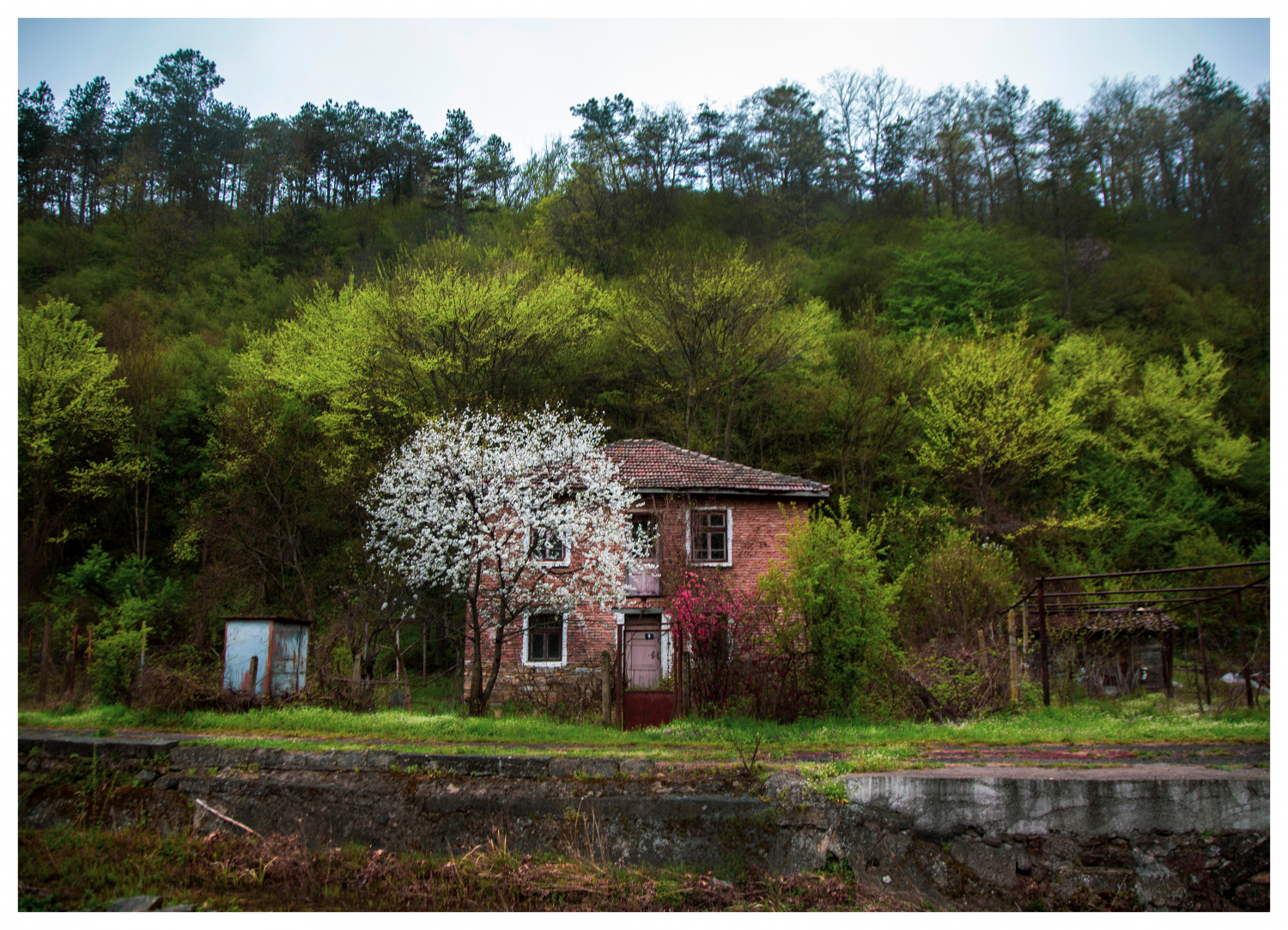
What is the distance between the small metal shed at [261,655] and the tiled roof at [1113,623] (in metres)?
17.6

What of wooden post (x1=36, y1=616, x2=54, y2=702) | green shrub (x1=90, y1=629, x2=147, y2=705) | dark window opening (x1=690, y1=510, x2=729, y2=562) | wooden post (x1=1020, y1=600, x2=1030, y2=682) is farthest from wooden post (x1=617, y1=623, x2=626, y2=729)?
wooden post (x1=36, y1=616, x2=54, y2=702)

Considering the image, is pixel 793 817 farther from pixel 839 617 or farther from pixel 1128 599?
pixel 1128 599

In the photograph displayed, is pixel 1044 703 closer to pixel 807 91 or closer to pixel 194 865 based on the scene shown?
pixel 194 865

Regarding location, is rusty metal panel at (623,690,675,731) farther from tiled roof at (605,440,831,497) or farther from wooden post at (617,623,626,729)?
tiled roof at (605,440,831,497)

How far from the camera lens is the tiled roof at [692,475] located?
20844 mm

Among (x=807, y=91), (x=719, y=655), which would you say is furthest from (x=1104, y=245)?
(x=719, y=655)

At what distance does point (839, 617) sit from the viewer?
13.4m

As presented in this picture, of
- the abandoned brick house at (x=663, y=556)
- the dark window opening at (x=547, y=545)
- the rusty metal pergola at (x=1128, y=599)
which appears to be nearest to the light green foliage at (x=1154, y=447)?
the rusty metal pergola at (x=1128, y=599)

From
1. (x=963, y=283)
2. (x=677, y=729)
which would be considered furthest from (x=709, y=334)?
(x=677, y=729)

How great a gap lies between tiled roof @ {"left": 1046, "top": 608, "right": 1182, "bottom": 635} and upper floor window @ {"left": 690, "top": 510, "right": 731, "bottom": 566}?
8.41 m

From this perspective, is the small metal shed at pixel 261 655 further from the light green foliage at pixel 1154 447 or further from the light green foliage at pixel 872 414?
the light green foliage at pixel 1154 447

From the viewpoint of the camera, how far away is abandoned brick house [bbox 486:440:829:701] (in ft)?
65.1

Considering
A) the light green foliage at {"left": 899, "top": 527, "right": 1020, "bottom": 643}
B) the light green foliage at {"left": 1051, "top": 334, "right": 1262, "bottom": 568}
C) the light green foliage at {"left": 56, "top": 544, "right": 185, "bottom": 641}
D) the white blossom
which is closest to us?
the white blossom

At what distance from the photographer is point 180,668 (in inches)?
567
